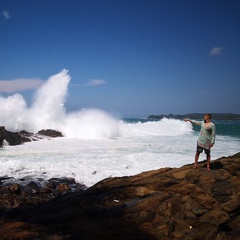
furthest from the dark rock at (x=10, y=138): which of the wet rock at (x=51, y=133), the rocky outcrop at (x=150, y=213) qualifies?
the rocky outcrop at (x=150, y=213)

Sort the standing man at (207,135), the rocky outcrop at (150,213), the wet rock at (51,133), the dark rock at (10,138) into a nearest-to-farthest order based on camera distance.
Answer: the rocky outcrop at (150,213) → the standing man at (207,135) → the dark rock at (10,138) → the wet rock at (51,133)

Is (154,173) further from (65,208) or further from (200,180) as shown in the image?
(65,208)

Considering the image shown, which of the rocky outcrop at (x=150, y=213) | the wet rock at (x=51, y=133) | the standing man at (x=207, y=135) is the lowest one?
the wet rock at (x=51, y=133)

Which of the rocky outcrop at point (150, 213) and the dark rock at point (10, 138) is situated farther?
the dark rock at point (10, 138)

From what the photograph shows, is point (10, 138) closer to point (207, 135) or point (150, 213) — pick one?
point (207, 135)

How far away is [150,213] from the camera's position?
4.57m

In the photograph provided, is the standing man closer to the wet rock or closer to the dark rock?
the dark rock

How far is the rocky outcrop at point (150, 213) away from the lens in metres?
4.02

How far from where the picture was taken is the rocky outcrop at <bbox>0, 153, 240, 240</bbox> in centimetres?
402

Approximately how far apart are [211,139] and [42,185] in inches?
257

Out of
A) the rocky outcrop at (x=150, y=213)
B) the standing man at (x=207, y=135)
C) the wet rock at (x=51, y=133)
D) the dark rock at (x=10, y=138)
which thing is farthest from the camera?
the wet rock at (x=51, y=133)

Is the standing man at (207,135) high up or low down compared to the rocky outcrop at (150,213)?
up

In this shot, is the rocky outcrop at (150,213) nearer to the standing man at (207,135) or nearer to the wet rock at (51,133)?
the standing man at (207,135)

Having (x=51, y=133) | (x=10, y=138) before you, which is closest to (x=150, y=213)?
(x=10, y=138)
